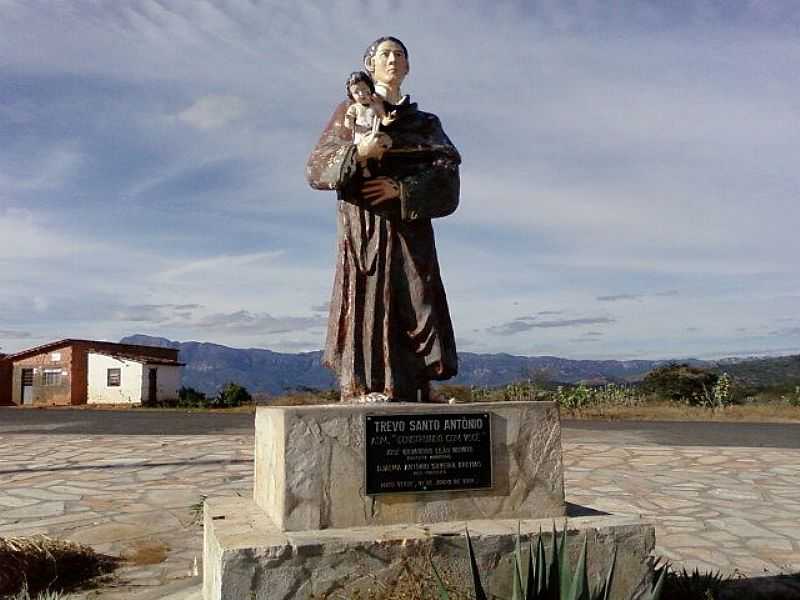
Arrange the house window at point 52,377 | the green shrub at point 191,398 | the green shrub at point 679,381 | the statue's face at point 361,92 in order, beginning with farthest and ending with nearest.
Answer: the house window at point 52,377, the green shrub at point 191,398, the green shrub at point 679,381, the statue's face at point 361,92

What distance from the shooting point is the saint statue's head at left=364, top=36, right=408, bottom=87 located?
4.23 meters

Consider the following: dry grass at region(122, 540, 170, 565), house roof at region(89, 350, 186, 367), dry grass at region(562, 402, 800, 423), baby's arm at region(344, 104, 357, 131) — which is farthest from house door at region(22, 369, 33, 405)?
baby's arm at region(344, 104, 357, 131)

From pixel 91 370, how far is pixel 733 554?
82.1ft

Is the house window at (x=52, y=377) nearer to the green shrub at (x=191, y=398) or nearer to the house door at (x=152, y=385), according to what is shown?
the house door at (x=152, y=385)

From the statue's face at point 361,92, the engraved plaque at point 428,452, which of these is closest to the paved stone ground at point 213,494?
the engraved plaque at point 428,452

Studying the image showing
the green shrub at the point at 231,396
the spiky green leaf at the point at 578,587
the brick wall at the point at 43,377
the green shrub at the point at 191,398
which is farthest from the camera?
the brick wall at the point at 43,377

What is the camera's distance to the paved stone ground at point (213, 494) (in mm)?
6020

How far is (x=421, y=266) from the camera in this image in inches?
168

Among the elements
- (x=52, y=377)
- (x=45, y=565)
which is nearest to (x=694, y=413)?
(x=45, y=565)

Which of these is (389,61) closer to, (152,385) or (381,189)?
(381,189)

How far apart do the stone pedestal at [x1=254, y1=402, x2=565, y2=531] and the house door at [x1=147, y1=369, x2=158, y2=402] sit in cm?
2395

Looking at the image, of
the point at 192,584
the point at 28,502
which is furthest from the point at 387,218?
the point at 28,502

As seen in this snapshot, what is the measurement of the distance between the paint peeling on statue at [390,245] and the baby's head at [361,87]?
0.08 meters

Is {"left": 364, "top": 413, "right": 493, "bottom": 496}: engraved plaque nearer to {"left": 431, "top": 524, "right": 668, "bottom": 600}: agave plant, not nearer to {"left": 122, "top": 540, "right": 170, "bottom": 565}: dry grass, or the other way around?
{"left": 431, "top": 524, "right": 668, "bottom": 600}: agave plant
